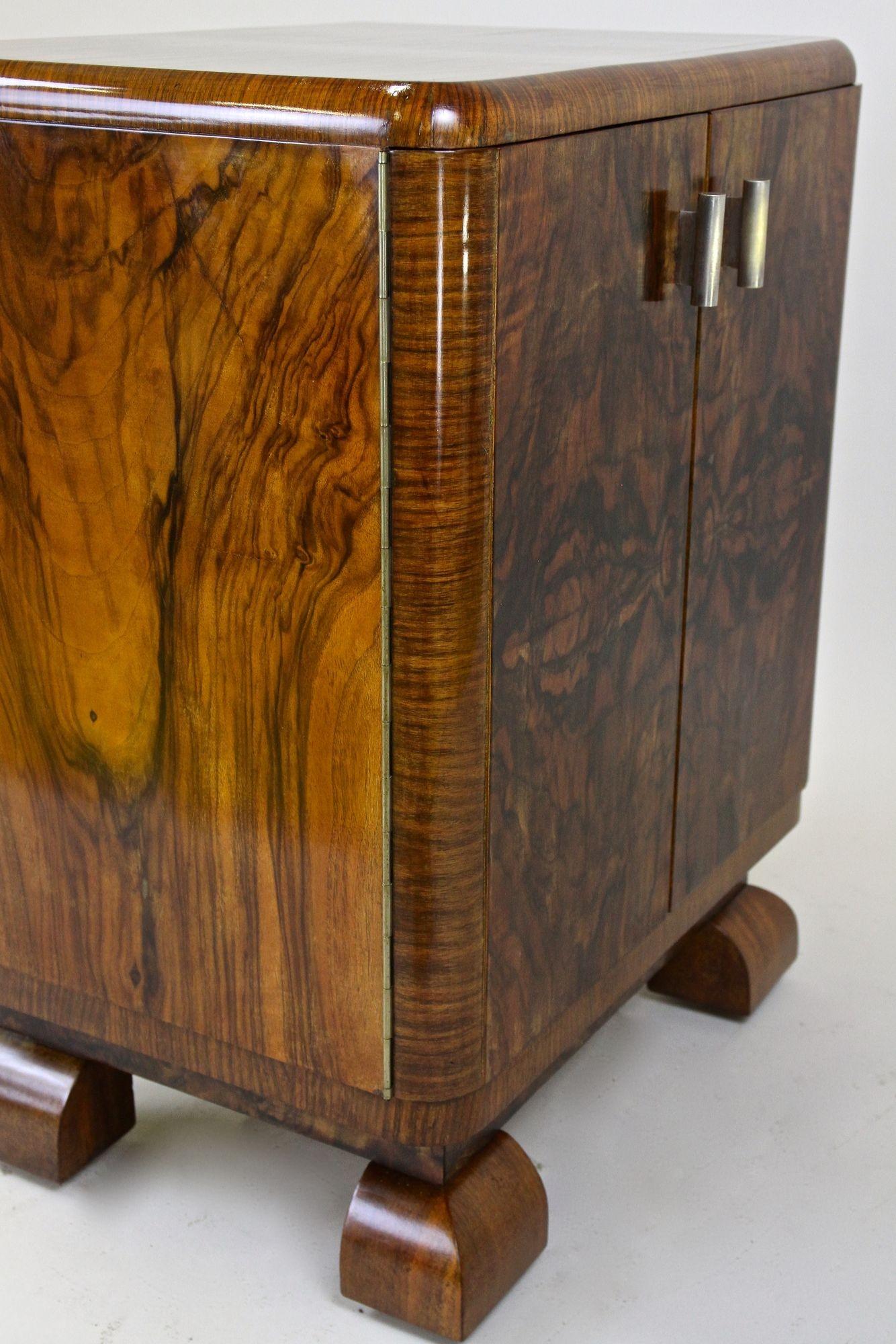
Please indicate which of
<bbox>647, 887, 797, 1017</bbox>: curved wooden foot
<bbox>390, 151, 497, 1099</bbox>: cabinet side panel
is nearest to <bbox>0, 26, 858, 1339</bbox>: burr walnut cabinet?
<bbox>390, 151, 497, 1099</bbox>: cabinet side panel

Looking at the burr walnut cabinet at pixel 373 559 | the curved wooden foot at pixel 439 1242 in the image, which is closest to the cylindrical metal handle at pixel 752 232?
the burr walnut cabinet at pixel 373 559

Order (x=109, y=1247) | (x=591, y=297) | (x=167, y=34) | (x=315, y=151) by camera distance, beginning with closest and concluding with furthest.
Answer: (x=315, y=151) → (x=591, y=297) → (x=109, y=1247) → (x=167, y=34)

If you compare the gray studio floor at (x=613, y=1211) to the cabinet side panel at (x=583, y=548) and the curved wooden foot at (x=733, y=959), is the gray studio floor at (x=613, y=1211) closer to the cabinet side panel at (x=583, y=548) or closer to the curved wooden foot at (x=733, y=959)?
the curved wooden foot at (x=733, y=959)

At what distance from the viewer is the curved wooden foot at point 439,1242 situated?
97cm

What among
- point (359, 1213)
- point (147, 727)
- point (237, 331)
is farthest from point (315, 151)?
point (359, 1213)

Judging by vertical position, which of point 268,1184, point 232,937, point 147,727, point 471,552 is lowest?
point 268,1184

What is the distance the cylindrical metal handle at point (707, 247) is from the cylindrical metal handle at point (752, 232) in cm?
2

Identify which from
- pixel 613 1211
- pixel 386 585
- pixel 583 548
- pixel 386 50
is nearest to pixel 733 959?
pixel 613 1211

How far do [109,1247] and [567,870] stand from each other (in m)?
0.37

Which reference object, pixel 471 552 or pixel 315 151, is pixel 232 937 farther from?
pixel 315 151

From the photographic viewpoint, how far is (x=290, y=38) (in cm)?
114

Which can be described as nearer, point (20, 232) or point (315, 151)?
point (315, 151)

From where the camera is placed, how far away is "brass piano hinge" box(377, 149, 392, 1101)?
2.60ft

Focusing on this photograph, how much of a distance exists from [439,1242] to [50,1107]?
0.28m
